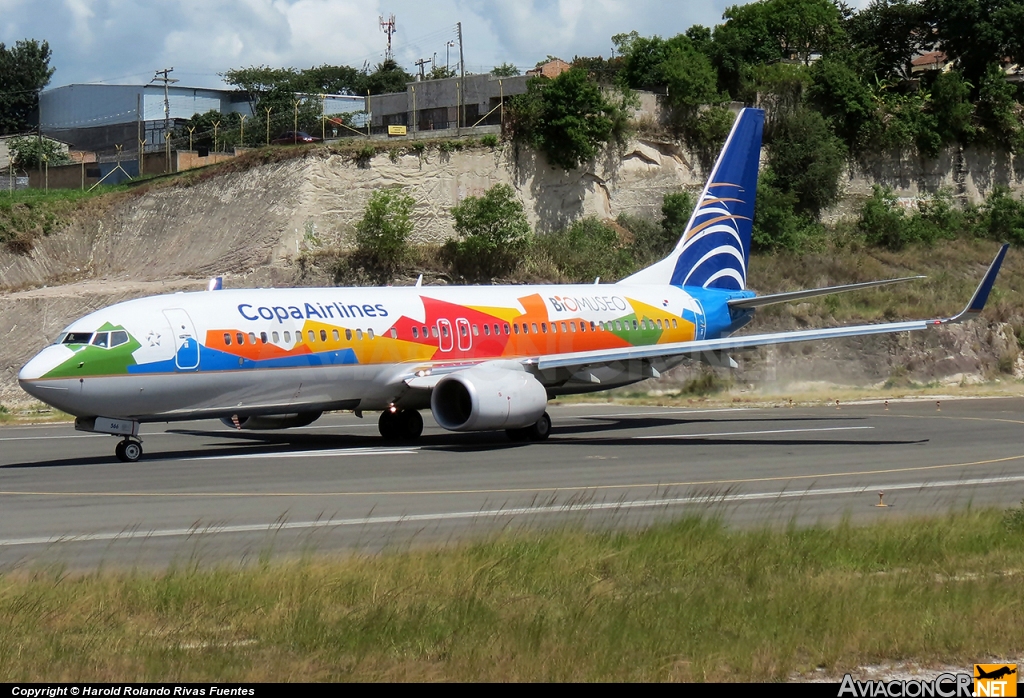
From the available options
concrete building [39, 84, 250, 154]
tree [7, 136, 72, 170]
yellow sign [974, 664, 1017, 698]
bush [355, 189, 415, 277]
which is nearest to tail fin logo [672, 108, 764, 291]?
bush [355, 189, 415, 277]

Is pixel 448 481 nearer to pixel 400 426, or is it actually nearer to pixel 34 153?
pixel 400 426

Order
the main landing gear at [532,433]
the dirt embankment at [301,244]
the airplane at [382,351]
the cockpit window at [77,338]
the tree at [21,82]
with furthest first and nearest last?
1. the tree at [21,82]
2. the dirt embankment at [301,244]
3. the main landing gear at [532,433]
4. the airplane at [382,351]
5. the cockpit window at [77,338]

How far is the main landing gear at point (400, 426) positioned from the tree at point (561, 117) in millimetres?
32491

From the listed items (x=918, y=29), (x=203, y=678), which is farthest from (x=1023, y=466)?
(x=918, y=29)

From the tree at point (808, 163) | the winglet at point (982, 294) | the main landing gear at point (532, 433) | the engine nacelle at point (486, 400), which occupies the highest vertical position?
the tree at point (808, 163)

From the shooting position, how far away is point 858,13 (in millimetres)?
84062

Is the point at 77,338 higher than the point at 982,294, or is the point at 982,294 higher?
the point at 982,294

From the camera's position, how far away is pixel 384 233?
52.0m

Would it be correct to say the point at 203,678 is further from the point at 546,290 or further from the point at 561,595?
the point at 546,290

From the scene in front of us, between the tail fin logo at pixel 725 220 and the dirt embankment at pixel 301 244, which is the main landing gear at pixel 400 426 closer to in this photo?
the tail fin logo at pixel 725 220

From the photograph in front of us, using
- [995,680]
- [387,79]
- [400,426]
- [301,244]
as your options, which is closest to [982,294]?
[400,426]

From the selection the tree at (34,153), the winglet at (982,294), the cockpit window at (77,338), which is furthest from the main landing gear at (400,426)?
the tree at (34,153)

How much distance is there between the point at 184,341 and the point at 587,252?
34.4 meters

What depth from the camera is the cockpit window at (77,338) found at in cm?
2258
